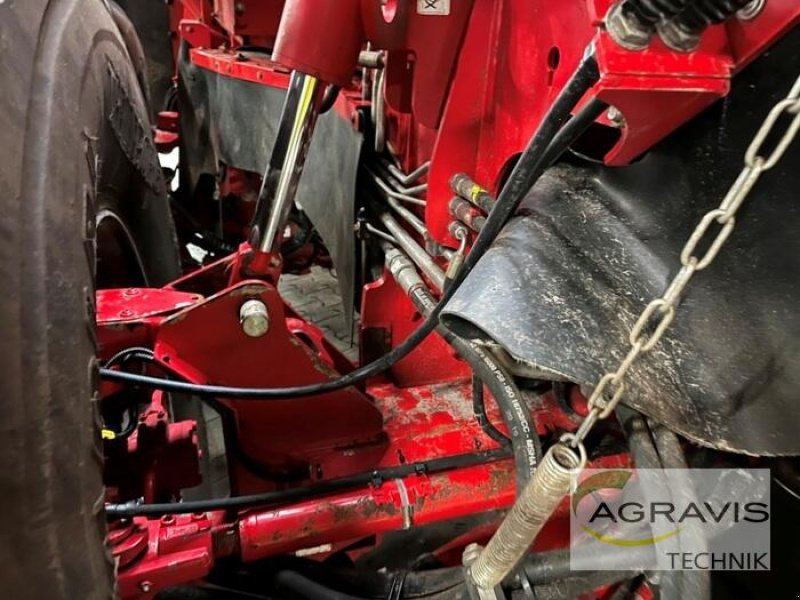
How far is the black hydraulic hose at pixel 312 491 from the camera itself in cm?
88

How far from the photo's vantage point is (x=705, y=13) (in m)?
0.50

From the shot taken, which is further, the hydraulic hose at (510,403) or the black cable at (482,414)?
the black cable at (482,414)

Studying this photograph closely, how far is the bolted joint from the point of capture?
0.52 m

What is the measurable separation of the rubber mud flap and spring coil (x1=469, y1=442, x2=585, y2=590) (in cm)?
8

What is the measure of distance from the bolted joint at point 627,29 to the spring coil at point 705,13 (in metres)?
0.03

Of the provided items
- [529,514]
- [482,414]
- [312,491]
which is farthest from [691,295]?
[312,491]

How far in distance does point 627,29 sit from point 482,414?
64cm

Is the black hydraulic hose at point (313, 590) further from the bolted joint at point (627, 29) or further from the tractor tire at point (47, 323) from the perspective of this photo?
the bolted joint at point (627, 29)

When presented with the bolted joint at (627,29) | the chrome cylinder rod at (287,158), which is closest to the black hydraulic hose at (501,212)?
the bolted joint at (627,29)

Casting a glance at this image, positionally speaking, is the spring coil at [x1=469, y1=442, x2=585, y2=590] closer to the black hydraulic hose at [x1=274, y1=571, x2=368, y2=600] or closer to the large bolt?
the black hydraulic hose at [x1=274, y1=571, x2=368, y2=600]

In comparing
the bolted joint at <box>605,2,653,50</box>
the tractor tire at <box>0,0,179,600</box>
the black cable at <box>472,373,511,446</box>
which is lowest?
the black cable at <box>472,373,511,446</box>

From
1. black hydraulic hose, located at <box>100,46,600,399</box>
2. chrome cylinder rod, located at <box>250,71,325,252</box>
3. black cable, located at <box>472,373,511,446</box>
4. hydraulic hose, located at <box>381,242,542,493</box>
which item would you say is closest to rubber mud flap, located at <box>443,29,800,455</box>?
black hydraulic hose, located at <box>100,46,600,399</box>

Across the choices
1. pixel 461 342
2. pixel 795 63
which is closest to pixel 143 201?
pixel 461 342

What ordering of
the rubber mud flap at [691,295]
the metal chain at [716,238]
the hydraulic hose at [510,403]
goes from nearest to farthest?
the metal chain at [716,238] < the rubber mud flap at [691,295] < the hydraulic hose at [510,403]
